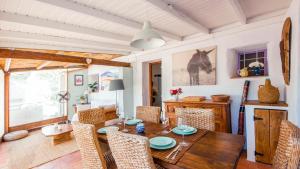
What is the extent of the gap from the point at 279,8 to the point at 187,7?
1514 millimetres

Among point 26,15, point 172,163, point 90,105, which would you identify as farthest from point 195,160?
point 90,105

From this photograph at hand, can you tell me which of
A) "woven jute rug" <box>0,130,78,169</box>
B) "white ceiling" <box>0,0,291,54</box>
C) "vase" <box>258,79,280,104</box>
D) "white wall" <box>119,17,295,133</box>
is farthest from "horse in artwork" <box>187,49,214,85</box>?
"woven jute rug" <box>0,130,78,169</box>

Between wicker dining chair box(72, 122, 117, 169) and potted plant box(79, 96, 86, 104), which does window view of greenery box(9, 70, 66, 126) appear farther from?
wicker dining chair box(72, 122, 117, 169)

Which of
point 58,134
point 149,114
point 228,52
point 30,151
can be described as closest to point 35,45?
point 58,134

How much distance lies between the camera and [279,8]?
2338 millimetres

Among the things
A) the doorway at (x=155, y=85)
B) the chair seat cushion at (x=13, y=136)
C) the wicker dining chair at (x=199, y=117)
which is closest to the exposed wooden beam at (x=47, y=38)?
the doorway at (x=155, y=85)

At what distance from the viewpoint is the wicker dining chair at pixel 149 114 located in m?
2.43

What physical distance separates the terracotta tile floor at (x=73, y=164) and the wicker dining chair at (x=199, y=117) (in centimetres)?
102

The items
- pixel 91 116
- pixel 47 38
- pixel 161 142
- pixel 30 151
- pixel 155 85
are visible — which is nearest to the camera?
pixel 161 142

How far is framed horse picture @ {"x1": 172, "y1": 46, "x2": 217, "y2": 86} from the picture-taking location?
10.6 ft

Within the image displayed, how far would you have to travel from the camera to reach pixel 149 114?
253 cm

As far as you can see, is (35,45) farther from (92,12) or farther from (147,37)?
(147,37)

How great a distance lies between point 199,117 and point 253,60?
6.55 ft

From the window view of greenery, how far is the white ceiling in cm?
292
